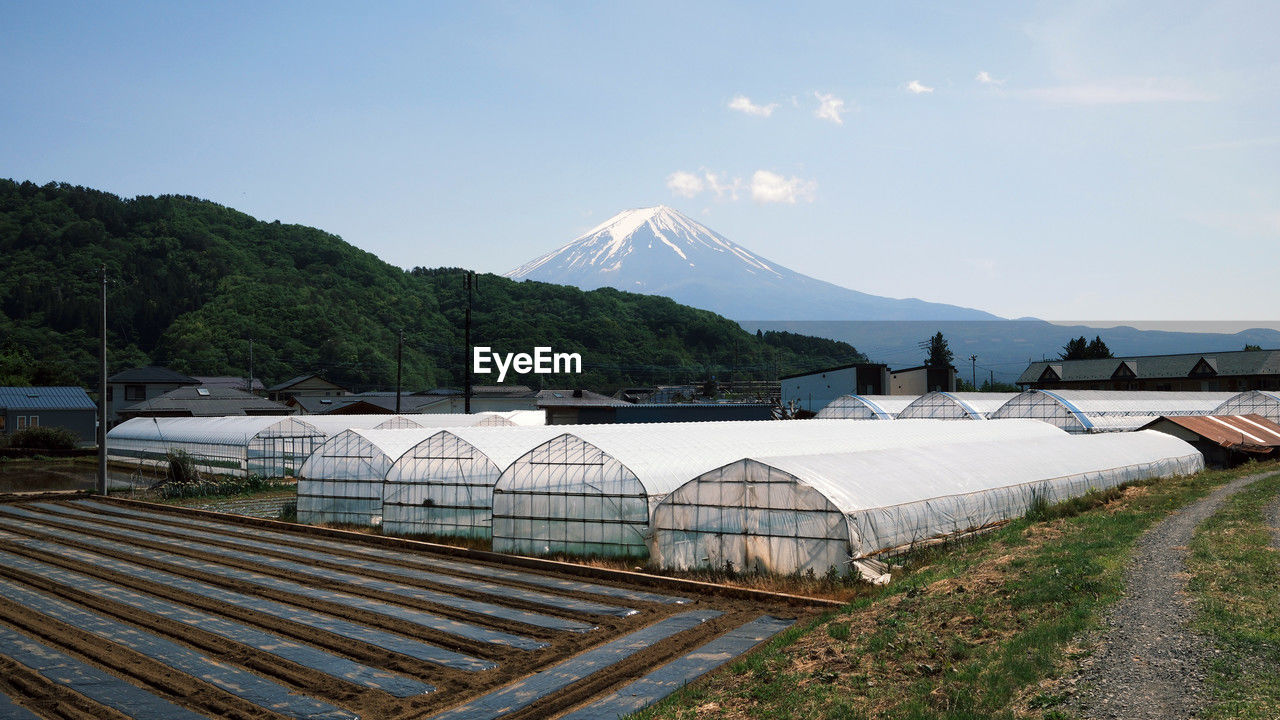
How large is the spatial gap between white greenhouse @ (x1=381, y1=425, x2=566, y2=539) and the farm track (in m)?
1.90

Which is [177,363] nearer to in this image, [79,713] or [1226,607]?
[79,713]

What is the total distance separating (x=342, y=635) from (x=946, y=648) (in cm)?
1028

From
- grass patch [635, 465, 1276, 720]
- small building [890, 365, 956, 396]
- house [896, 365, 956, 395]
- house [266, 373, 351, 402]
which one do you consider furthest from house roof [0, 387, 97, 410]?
grass patch [635, 465, 1276, 720]

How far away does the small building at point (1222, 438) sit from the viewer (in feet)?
135

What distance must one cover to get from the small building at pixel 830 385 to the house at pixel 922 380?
282 centimetres

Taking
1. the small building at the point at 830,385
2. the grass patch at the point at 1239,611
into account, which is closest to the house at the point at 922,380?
the small building at the point at 830,385

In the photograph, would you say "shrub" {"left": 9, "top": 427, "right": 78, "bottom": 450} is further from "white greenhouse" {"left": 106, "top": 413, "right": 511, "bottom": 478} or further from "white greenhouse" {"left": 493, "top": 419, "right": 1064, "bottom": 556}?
"white greenhouse" {"left": 493, "top": 419, "right": 1064, "bottom": 556}

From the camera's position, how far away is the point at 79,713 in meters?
12.0

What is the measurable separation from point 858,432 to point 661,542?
61.2 ft

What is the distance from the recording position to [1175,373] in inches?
3568

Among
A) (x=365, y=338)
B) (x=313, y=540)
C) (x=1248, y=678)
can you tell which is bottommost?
(x=313, y=540)

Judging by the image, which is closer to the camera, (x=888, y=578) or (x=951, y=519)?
(x=888, y=578)

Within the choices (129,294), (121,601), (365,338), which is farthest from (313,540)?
(129,294)

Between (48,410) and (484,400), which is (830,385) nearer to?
(484,400)
